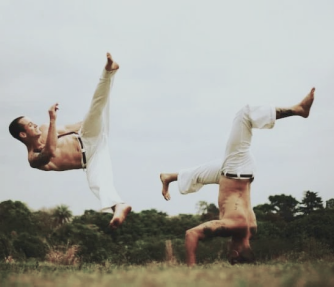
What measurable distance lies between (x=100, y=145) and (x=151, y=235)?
20831mm

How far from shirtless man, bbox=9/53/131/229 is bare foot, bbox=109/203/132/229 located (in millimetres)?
251

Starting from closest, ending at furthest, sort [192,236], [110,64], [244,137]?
[192,236]
[244,137]
[110,64]

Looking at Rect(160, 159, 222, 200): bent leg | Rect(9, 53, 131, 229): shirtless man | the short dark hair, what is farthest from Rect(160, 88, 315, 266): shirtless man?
the short dark hair

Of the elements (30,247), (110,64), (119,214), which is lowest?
(30,247)

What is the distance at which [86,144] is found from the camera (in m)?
6.84

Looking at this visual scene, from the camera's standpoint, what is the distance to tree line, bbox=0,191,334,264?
717 inches

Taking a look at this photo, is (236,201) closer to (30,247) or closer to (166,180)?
(166,180)

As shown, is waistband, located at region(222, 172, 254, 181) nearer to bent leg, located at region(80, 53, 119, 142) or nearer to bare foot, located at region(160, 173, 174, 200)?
bare foot, located at region(160, 173, 174, 200)

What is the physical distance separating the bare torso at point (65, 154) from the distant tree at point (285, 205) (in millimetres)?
19955

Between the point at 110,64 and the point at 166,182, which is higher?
the point at 110,64

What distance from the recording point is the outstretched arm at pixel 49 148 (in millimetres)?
6273

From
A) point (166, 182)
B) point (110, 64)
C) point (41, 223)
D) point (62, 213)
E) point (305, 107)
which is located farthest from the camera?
point (62, 213)

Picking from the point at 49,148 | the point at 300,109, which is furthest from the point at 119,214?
the point at 300,109

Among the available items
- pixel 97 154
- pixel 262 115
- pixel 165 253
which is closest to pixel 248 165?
pixel 262 115
